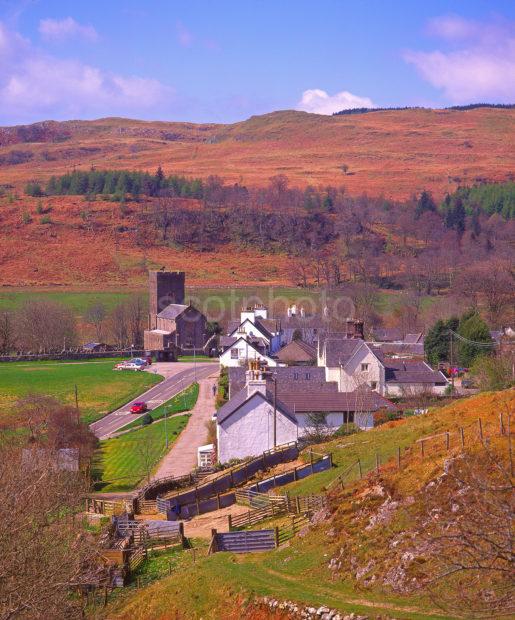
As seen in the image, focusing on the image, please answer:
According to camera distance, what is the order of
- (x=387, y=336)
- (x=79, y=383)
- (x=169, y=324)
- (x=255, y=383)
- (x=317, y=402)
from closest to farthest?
(x=255, y=383), (x=317, y=402), (x=79, y=383), (x=387, y=336), (x=169, y=324)

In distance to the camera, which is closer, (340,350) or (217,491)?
(217,491)

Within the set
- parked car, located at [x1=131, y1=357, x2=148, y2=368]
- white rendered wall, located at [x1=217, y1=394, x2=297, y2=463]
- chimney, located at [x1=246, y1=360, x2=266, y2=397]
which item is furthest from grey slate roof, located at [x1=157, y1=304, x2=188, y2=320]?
white rendered wall, located at [x1=217, y1=394, x2=297, y2=463]

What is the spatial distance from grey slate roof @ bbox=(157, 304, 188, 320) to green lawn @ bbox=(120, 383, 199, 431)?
87.0ft

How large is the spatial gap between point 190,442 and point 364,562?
29.5m

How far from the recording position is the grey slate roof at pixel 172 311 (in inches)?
3772

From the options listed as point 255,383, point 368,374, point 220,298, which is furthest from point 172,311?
point 255,383

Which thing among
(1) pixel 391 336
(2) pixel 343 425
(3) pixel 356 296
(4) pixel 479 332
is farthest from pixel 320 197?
(2) pixel 343 425

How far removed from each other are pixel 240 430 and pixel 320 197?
15600 cm

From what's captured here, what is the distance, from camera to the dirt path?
43250 mm

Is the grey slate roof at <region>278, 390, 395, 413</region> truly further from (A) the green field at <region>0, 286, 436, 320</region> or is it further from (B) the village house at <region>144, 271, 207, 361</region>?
(A) the green field at <region>0, 286, 436, 320</region>

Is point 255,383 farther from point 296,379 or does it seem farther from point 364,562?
point 364,562

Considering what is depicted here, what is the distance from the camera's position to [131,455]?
48.1m

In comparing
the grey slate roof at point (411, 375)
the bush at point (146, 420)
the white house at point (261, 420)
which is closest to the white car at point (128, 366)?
the bush at point (146, 420)

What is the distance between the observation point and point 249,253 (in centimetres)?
15475
